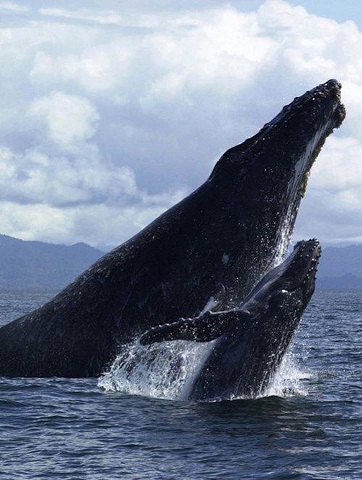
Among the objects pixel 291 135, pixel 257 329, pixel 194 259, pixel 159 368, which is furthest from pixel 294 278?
pixel 159 368

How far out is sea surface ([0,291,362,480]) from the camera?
38.8 ft

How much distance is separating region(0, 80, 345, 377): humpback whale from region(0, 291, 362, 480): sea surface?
2.13 ft

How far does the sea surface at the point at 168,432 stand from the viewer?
1181cm

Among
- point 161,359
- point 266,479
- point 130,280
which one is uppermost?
point 130,280

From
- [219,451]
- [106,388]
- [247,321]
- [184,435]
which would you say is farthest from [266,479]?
[106,388]

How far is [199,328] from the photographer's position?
44.5 ft

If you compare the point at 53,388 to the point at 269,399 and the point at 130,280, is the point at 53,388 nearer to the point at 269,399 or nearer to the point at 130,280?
the point at 130,280

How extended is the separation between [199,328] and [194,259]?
5.17ft

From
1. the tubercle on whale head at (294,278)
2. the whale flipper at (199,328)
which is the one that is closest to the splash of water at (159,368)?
the whale flipper at (199,328)

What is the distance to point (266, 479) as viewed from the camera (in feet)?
37.2

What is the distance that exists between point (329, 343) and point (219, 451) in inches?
888

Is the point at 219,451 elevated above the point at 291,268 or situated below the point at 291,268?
below

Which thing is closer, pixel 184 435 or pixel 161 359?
pixel 184 435

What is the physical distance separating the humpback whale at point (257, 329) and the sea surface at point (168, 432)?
0.38 m
